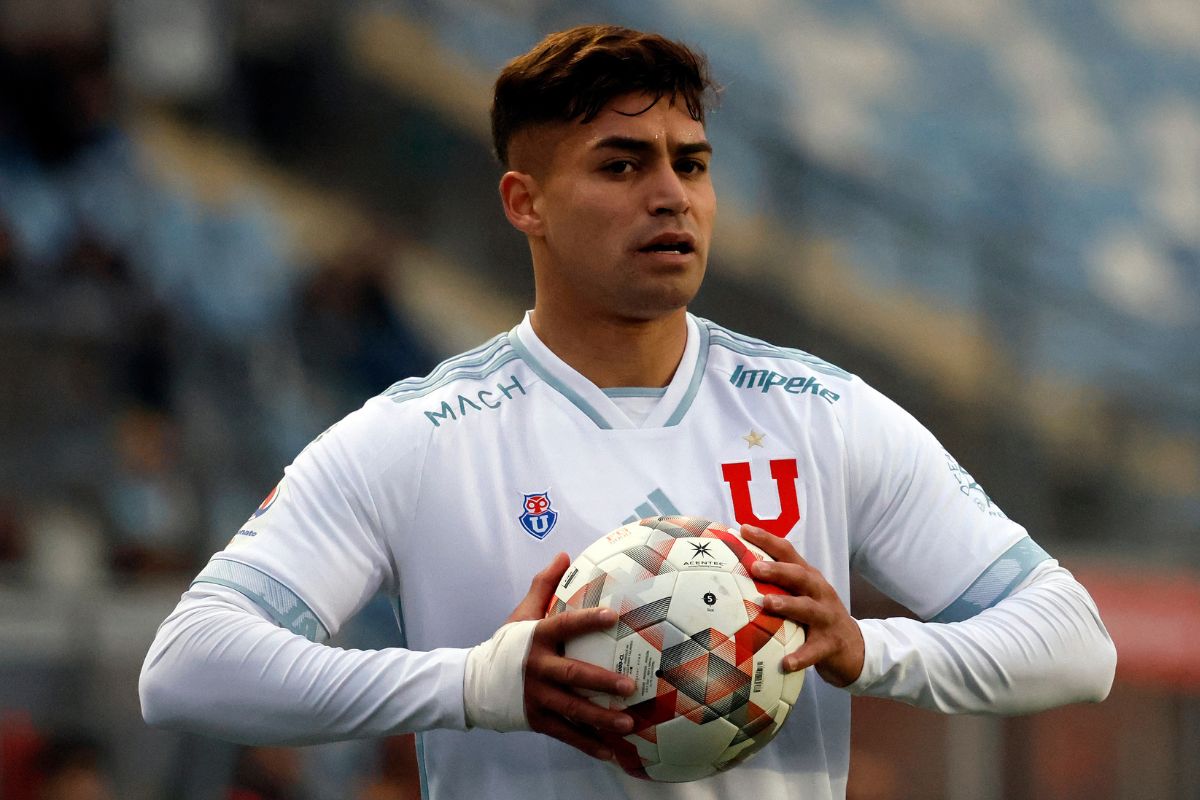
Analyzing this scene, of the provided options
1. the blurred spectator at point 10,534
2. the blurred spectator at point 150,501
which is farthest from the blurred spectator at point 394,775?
the blurred spectator at point 10,534

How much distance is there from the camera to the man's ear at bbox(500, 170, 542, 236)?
3840mm

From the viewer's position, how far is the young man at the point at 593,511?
3162 millimetres

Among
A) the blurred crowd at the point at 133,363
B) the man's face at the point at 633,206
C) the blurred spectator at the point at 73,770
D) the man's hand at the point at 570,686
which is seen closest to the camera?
the man's hand at the point at 570,686

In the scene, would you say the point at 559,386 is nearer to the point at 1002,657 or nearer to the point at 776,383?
the point at 776,383

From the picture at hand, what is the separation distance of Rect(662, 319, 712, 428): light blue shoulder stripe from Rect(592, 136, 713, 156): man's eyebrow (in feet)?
1.43

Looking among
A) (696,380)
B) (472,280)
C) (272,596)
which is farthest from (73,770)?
(696,380)

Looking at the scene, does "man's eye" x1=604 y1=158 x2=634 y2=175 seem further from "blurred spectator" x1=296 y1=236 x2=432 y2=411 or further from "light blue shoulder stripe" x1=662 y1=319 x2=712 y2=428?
"blurred spectator" x1=296 y1=236 x2=432 y2=411

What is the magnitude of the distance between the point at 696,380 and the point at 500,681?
38.0 inches

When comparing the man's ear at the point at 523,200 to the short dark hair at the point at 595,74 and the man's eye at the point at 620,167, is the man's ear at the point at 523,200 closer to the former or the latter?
the short dark hair at the point at 595,74

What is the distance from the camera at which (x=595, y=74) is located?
143 inches

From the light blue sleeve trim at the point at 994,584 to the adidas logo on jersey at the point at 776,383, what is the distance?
503mm

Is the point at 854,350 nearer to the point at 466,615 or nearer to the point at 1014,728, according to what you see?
the point at 1014,728

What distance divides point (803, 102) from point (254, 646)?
393 inches

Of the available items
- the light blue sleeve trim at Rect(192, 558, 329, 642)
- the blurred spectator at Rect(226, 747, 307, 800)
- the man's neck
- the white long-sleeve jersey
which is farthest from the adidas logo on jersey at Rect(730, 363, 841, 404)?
the blurred spectator at Rect(226, 747, 307, 800)
